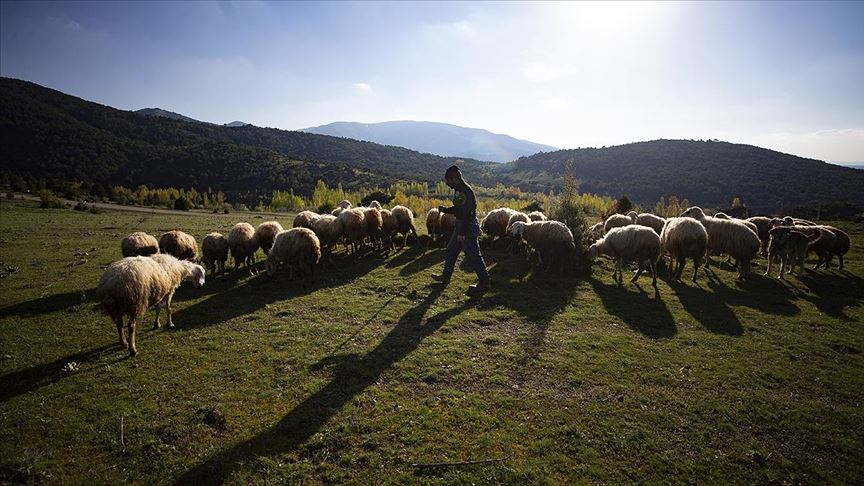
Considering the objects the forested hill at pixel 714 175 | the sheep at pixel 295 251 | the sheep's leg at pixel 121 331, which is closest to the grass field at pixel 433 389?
the sheep's leg at pixel 121 331

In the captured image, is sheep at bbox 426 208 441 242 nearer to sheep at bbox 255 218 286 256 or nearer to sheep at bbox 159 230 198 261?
sheep at bbox 255 218 286 256

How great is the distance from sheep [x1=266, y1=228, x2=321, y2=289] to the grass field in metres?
1.71

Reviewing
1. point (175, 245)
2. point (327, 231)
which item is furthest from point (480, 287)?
point (175, 245)

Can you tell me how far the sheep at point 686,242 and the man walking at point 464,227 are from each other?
26.0 feet

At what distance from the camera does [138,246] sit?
37.4 ft

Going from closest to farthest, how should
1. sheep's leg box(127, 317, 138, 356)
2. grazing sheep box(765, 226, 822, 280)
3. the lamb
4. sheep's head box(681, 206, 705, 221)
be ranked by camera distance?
sheep's leg box(127, 317, 138, 356), the lamb, grazing sheep box(765, 226, 822, 280), sheep's head box(681, 206, 705, 221)

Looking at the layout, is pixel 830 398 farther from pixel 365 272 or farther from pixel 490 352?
pixel 365 272

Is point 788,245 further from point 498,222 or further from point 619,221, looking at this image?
point 498,222

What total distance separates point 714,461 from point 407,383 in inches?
179

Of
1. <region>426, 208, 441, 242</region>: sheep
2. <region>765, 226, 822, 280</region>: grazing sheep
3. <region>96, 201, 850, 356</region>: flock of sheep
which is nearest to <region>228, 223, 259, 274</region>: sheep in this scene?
<region>96, 201, 850, 356</region>: flock of sheep

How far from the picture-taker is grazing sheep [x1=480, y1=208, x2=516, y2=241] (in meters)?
18.5

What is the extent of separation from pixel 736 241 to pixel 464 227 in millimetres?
11273

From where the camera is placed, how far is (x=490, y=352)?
743cm

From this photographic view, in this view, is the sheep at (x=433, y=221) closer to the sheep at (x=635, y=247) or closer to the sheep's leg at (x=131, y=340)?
the sheep at (x=635, y=247)
